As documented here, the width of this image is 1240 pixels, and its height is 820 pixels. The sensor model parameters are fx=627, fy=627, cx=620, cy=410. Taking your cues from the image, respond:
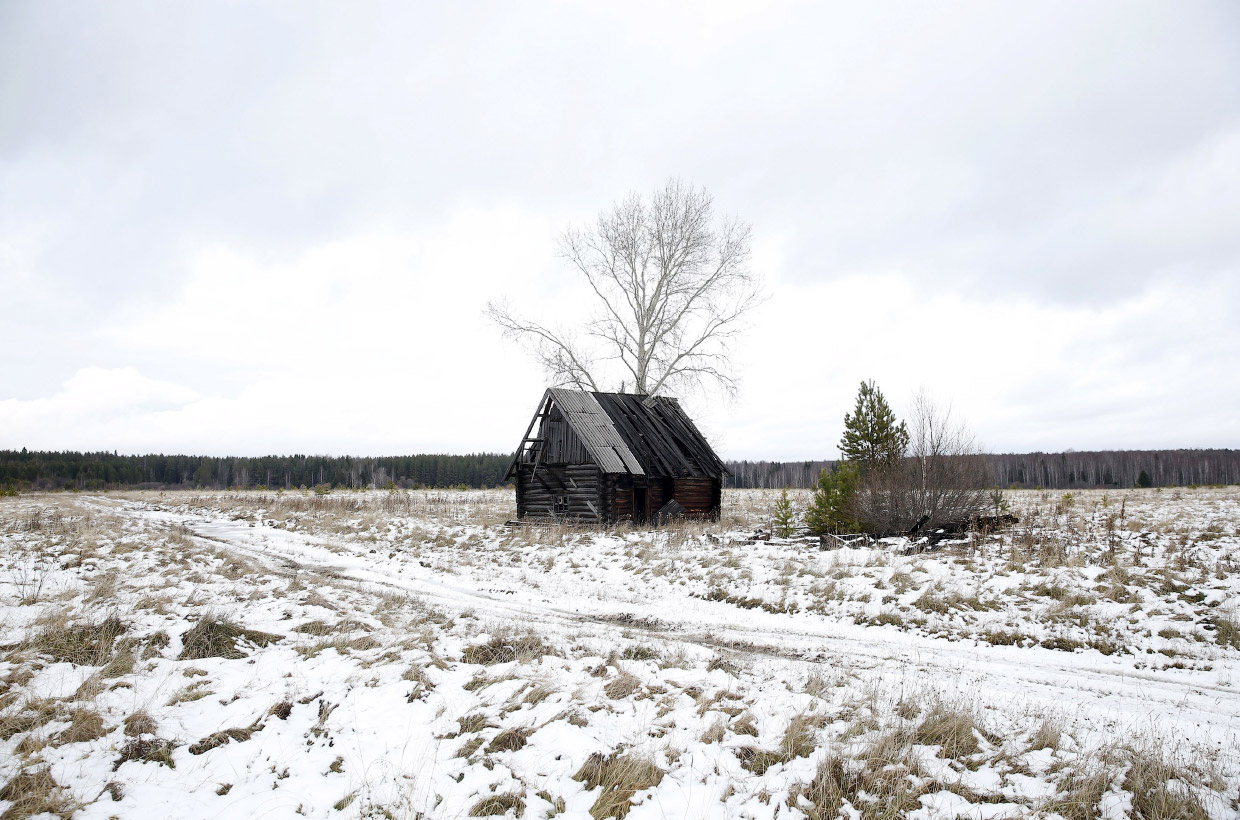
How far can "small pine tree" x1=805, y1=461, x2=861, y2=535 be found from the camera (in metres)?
19.9

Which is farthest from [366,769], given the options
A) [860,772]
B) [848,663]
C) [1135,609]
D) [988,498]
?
→ [988,498]

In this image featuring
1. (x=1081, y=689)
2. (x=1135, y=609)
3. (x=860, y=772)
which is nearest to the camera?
Result: (x=860, y=772)

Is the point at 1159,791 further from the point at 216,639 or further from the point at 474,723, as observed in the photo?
the point at 216,639

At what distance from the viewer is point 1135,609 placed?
9.99 metres

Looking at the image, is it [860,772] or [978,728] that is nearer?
[860,772]

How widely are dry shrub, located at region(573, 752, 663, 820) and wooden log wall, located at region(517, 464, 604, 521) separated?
747 inches

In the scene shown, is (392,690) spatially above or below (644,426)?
below

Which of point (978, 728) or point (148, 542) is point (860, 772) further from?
point (148, 542)

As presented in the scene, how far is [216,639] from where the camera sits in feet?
25.3

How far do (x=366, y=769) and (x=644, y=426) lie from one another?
74.0ft

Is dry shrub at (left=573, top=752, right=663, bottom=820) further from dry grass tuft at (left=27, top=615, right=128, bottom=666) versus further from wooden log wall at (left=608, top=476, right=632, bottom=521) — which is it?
wooden log wall at (left=608, top=476, right=632, bottom=521)

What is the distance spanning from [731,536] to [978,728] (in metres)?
15.0

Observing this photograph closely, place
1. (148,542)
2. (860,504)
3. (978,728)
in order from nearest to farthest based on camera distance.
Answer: (978,728) → (148,542) → (860,504)

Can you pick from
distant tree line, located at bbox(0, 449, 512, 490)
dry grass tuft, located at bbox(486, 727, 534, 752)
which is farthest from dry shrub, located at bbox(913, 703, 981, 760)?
distant tree line, located at bbox(0, 449, 512, 490)
